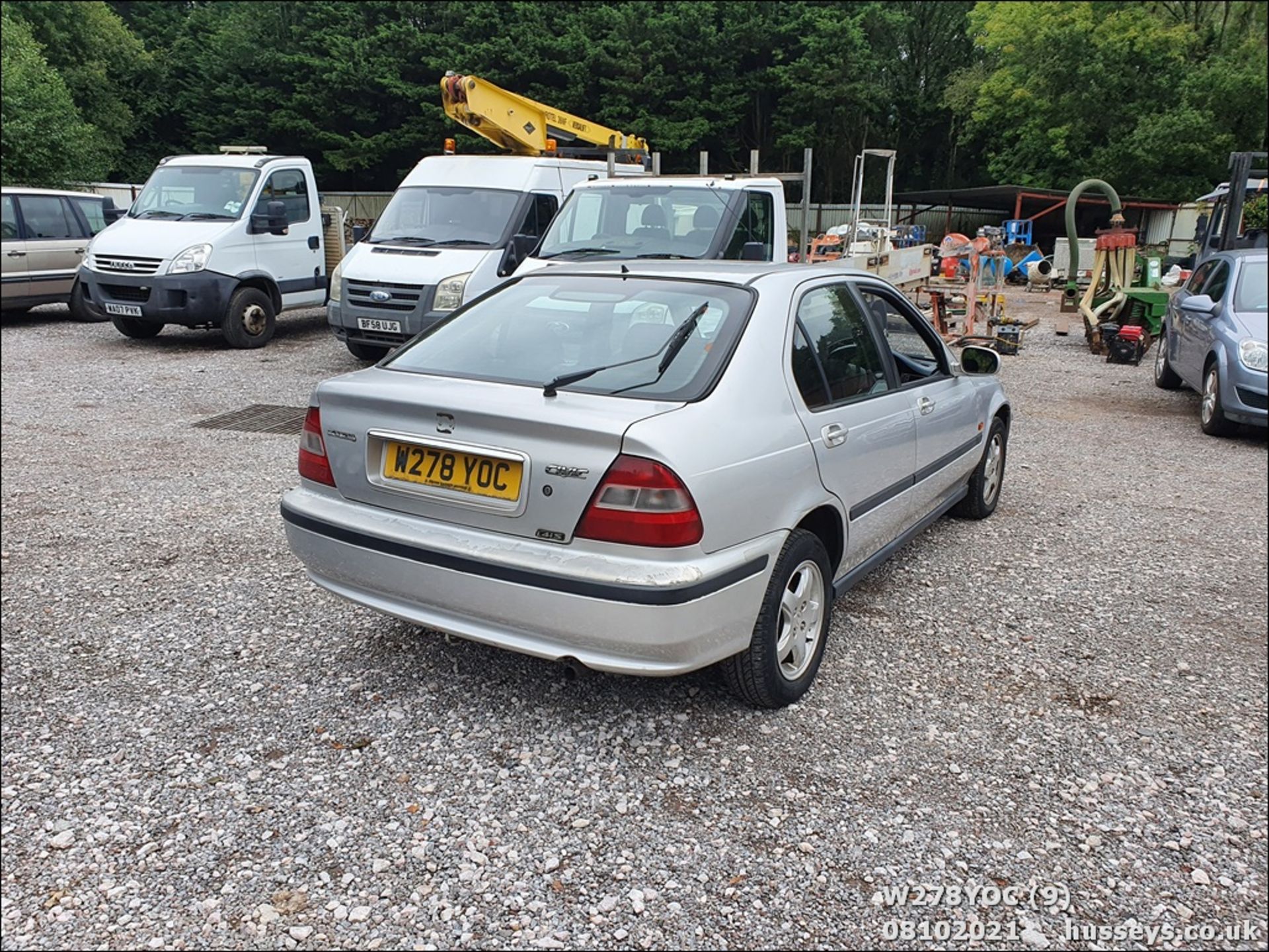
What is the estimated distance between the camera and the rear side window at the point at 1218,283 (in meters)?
7.89

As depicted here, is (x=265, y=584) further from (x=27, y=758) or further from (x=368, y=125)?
(x=368, y=125)

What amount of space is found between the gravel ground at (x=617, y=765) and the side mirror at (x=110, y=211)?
26.5ft

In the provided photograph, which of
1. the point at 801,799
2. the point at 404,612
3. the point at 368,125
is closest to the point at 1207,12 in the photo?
the point at 801,799

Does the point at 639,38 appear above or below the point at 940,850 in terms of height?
above

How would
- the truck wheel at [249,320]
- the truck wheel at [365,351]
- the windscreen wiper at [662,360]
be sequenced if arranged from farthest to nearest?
the truck wheel at [249,320], the truck wheel at [365,351], the windscreen wiper at [662,360]

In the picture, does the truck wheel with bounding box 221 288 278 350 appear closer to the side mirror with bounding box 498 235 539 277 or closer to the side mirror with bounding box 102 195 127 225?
the side mirror with bounding box 102 195 127 225

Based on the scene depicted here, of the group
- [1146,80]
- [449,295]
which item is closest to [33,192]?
[449,295]

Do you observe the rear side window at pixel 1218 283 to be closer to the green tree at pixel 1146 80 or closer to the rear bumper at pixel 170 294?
the green tree at pixel 1146 80

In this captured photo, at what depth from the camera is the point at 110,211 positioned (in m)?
12.0

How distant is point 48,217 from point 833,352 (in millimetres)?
12834

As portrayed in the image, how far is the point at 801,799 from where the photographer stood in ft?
8.97

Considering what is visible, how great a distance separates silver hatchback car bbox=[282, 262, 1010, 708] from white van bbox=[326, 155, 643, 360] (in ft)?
18.8

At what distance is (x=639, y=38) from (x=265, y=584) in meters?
33.8

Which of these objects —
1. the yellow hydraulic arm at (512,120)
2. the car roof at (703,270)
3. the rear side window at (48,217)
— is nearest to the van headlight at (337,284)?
the yellow hydraulic arm at (512,120)
